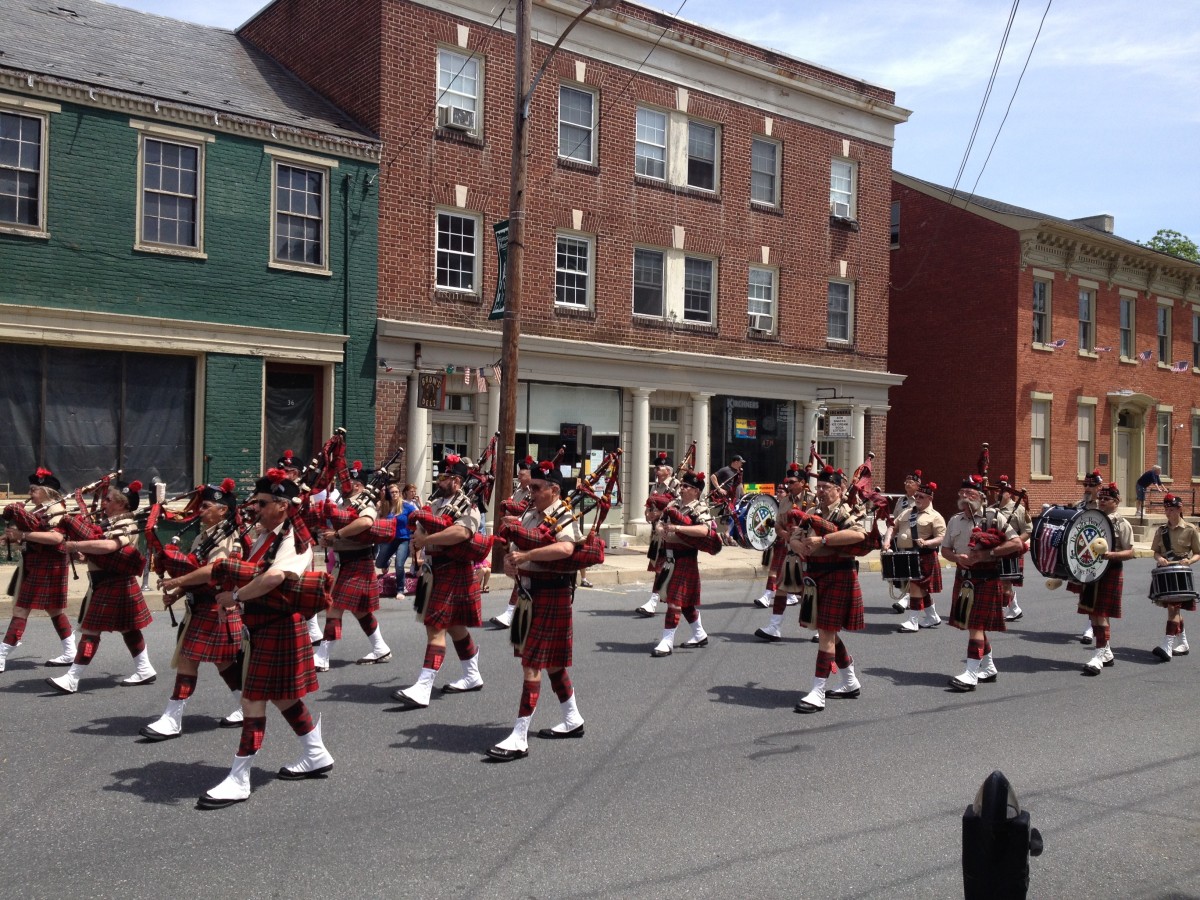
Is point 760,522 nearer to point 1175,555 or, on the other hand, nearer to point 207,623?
point 1175,555

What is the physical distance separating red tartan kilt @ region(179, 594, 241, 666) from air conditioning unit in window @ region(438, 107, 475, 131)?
48.6 ft

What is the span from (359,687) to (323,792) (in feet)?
9.25

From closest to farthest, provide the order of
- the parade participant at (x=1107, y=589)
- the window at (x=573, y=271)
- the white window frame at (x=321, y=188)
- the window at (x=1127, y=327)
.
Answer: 1. the parade participant at (x=1107, y=589)
2. the white window frame at (x=321, y=188)
3. the window at (x=573, y=271)
4. the window at (x=1127, y=327)

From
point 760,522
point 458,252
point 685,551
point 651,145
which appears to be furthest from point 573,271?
point 685,551

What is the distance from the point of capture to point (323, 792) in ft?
20.4

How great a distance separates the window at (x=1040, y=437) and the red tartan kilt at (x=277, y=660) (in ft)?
92.9

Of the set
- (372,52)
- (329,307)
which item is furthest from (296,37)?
(329,307)

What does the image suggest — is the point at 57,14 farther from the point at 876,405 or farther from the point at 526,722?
the point at 876,405

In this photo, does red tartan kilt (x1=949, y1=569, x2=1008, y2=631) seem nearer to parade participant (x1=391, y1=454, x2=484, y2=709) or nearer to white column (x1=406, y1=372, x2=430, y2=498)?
parade participant (x1=391, y1=454, x2=484, y2=709)

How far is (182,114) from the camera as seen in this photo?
56.6ft

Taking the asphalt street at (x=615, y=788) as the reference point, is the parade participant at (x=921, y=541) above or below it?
above

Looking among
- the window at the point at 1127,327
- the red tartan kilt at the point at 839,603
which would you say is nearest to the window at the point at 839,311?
the window at the point at 1127,327

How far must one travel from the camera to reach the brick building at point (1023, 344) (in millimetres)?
30281

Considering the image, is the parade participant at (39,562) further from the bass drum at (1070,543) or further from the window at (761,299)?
the window at (761,299)
